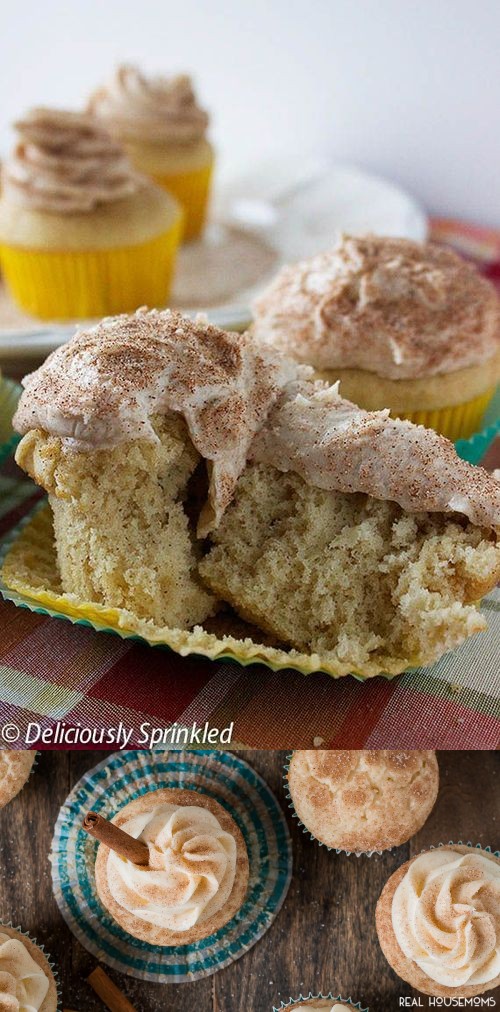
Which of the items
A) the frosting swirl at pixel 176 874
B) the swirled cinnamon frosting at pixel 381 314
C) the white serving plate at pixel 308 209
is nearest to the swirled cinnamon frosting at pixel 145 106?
the white serving plate at pixel 308 209

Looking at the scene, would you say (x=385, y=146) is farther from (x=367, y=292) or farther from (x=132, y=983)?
(x=132, y=983)

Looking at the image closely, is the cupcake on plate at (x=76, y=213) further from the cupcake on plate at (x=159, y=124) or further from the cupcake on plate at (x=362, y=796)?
the cupcake on plate at (x=362, y=796)

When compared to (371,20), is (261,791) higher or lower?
lower

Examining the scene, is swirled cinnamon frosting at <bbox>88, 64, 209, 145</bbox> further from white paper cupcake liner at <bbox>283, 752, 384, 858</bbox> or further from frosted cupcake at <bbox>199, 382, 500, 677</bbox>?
white paper cupcake liner at <bbox>283, 752, 384, 858</bbox>

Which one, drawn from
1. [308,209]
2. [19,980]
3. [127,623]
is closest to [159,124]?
[308,209]

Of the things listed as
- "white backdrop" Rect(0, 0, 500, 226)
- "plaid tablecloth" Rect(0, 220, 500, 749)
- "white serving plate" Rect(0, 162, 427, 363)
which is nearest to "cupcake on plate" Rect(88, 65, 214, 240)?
"white serving plate" Rect(0, 162, 427, 363)

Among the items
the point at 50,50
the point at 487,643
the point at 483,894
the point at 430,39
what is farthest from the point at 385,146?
the point at 483,894

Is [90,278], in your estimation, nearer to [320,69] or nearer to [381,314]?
[381,314]
